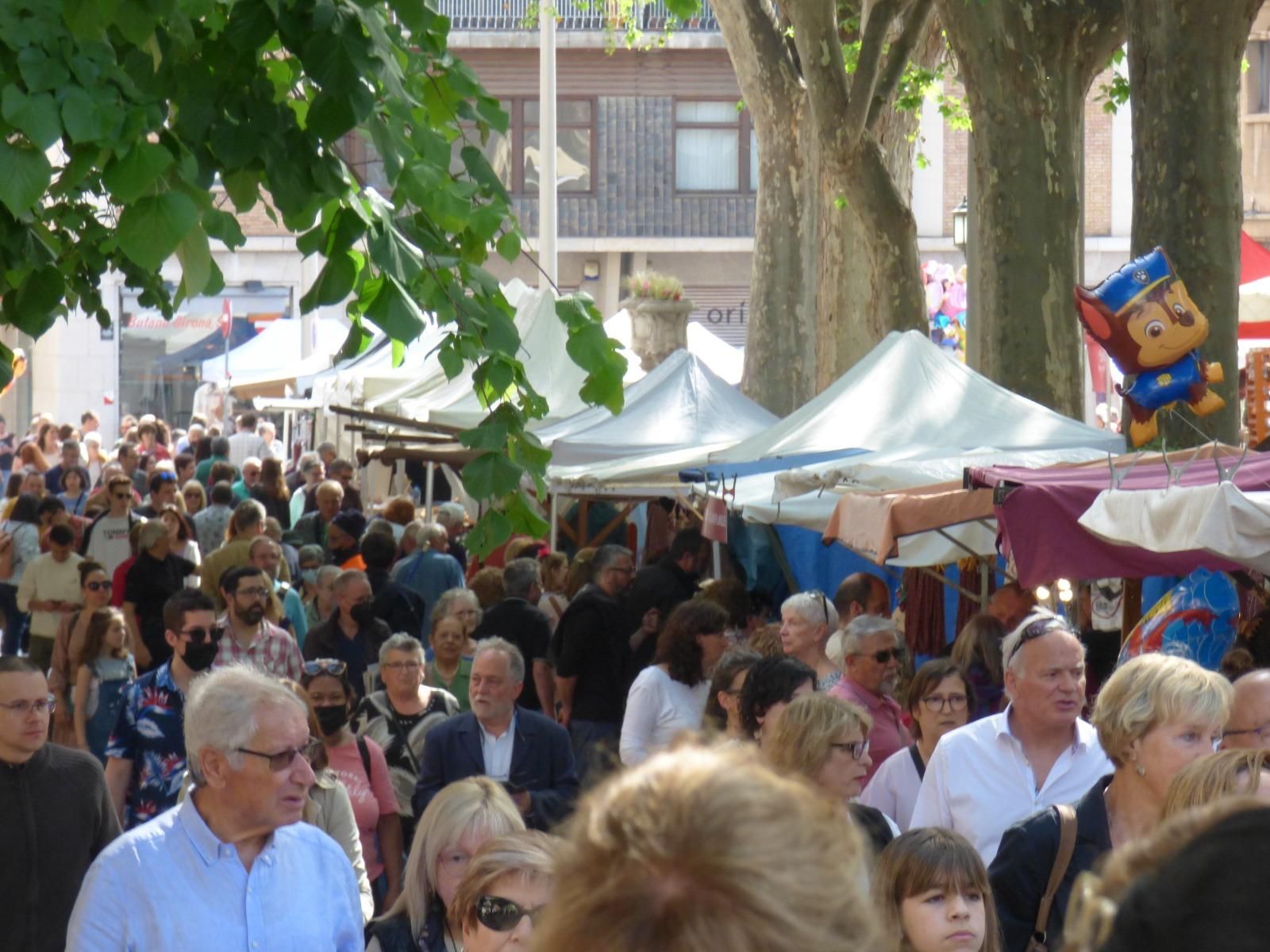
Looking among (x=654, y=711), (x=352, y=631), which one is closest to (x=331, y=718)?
(x=654, y=711)

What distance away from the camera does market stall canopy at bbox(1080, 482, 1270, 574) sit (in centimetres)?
667

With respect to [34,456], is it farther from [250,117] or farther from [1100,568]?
[250,117]

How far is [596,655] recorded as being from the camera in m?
10.1

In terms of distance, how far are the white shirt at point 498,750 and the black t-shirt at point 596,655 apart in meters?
2.63

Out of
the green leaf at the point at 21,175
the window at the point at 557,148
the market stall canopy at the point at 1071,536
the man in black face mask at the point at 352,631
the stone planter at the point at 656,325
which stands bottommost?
the man in black face mask at the point at 352,631

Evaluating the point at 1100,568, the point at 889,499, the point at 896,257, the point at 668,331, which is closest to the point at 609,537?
the point at 896,257

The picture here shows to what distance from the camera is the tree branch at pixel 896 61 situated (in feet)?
55.0

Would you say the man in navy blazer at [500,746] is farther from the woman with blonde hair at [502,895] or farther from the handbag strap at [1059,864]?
the woman with blonde hair at [502,895]

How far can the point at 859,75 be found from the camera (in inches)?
628

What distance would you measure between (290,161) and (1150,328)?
5914 millimetres

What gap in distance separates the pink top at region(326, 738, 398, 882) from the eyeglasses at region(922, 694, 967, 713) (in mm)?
1912

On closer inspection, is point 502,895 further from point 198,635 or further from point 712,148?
point 712,148

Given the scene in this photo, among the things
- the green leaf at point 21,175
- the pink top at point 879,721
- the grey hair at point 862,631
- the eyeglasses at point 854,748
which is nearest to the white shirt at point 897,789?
the eyeglasses at point 854,748

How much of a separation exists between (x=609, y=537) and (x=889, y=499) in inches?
365
